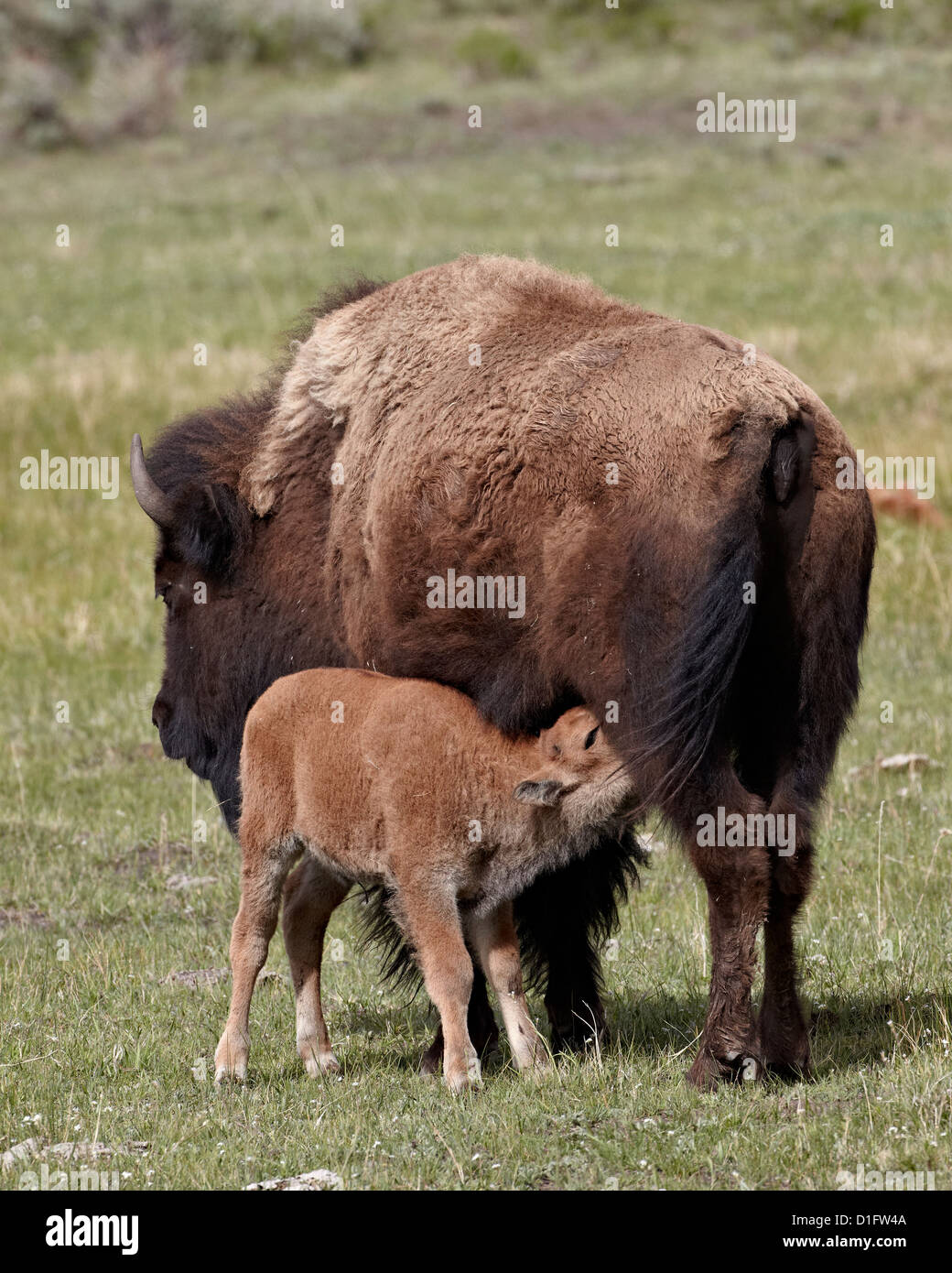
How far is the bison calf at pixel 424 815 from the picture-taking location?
5191 millimetres

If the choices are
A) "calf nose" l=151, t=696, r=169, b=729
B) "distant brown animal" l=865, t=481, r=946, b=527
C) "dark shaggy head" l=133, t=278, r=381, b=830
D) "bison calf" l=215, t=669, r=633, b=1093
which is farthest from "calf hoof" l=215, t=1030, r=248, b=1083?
"distant brown animal" l=865, t=481, r=946, b=527

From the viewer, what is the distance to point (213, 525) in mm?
6426

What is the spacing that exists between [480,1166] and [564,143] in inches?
1337

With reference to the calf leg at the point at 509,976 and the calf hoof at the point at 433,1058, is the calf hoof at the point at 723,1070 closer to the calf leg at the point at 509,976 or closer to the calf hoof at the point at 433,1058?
the calf leg at the point at 509,976

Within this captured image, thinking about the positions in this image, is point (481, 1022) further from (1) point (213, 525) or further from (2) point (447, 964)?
(1) point (213, 525)

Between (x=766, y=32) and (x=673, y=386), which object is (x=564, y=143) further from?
(x=673, y=386)

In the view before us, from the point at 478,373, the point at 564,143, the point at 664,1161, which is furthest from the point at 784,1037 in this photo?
the point at 564,143

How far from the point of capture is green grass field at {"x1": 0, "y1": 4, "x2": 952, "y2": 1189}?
4.76 m

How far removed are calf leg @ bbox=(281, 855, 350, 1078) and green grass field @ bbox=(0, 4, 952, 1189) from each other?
0.15m

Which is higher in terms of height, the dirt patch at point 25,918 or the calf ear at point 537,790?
the calf ear at point 537,790

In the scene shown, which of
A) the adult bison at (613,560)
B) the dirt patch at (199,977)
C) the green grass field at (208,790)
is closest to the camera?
the green grass field at (208,790)

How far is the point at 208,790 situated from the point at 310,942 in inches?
162

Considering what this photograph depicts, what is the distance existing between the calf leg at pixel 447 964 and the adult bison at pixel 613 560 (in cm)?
65

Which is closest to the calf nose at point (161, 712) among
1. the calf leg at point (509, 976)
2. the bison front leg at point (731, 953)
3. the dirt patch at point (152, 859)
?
the dirt patch at point (152, 859)
